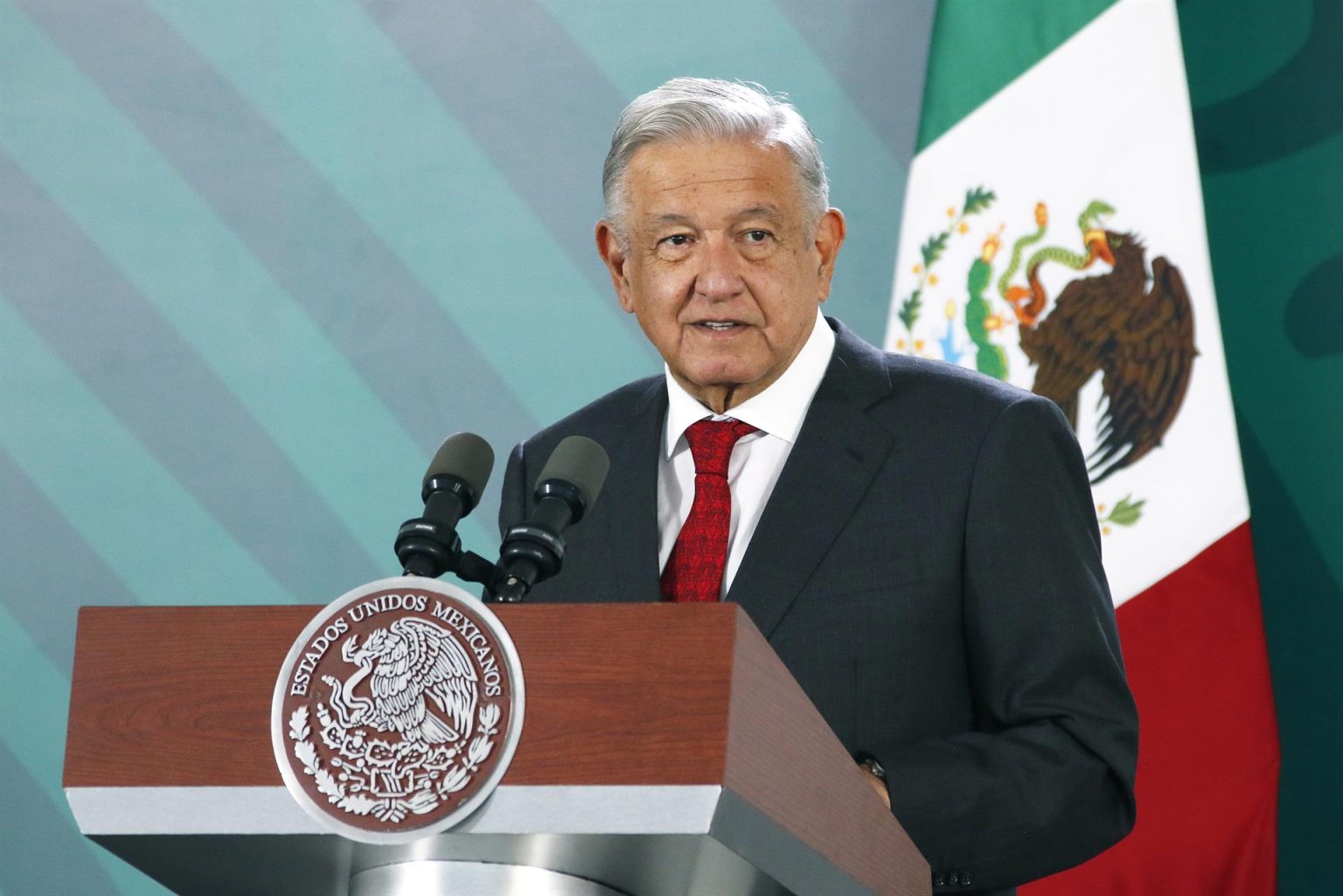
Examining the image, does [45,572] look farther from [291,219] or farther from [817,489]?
[817,489]

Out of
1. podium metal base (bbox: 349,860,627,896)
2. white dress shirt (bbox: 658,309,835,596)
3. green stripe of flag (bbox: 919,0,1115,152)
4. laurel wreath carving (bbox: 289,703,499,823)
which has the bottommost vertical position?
podium metal base (bbox: 349,860,627,896)

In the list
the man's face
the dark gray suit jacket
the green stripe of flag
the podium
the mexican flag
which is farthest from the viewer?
the green stripe of flag

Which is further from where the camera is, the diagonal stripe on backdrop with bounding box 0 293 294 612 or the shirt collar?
the diagonal stripe on backdrop with bounding box 0 293 294 612

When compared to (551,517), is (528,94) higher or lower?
higher

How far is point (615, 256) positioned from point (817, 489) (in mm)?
422

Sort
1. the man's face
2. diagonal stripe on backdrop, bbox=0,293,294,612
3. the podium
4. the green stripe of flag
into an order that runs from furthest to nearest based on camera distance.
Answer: diagonal stripe on backdrop, bbox=0,293,294,612
the green stripe of flag
the man's face
the podium

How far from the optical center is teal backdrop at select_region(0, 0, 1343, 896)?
122 inches

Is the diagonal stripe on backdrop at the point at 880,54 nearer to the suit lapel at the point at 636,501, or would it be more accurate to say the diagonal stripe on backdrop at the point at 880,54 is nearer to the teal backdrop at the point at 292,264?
the teal backdrop at the point at 292,264

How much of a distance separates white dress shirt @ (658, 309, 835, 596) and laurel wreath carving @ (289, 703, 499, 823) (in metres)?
0.79

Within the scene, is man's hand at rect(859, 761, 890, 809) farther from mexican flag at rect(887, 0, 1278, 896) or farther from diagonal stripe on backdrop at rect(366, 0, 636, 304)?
diagonal stripe on backdrop at rect(366, 0, 636, 304)

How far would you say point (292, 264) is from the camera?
3.19 metres

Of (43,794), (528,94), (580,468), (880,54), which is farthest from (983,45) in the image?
(43,794)

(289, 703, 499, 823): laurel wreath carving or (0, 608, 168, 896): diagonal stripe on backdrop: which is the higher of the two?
(0, 608, 168, 896): diagonal stripe on backdrop

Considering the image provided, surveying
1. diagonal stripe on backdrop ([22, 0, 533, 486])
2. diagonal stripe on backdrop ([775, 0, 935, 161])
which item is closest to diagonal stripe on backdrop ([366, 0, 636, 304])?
diagonal stripe on backdrop ([22, 0, 533, 486])
